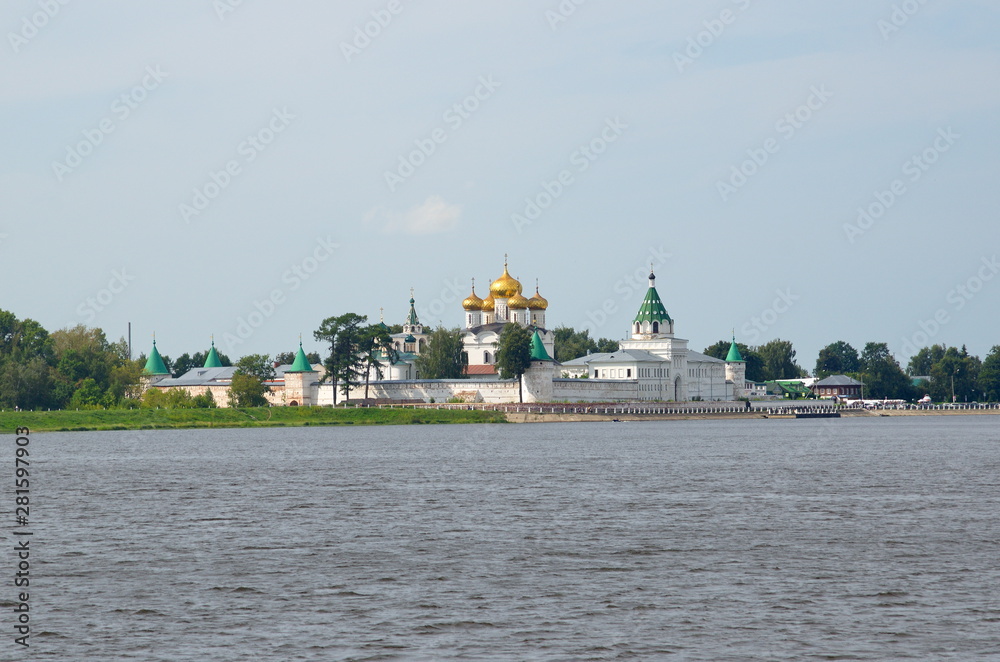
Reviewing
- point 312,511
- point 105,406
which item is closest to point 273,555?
point 312,511

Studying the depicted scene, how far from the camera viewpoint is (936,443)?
57.8m

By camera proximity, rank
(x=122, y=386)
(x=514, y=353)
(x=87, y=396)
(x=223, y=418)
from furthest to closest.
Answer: (x=514, y=353) → (x=122, y=386) → (x=223, y=418) → (x=87, y=396)

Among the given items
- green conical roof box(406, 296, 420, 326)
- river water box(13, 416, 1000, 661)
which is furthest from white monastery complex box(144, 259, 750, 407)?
river water box(13, 416, 1000, 661)

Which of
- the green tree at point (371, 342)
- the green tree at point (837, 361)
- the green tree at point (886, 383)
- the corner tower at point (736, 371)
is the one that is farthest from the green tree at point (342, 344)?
the green tree at point (837, 361)

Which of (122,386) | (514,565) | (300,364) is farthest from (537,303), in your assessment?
(514,565)

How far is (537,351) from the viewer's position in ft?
331

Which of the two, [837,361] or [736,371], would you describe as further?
[837,361]

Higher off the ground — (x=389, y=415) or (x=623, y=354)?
(x=623, y=354)

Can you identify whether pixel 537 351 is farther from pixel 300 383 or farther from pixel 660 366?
pixel 300 383

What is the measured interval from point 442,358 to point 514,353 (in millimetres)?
9887

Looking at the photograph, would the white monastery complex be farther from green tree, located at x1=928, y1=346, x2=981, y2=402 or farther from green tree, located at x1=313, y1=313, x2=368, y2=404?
green tree, located at x1=928, y1=346, x2=981, y2=402

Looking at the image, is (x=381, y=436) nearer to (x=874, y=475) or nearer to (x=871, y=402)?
(x=874, y=475)

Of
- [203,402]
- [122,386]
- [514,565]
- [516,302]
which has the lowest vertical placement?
[514,565]

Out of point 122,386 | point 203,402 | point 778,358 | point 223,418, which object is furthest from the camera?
point 778,358
